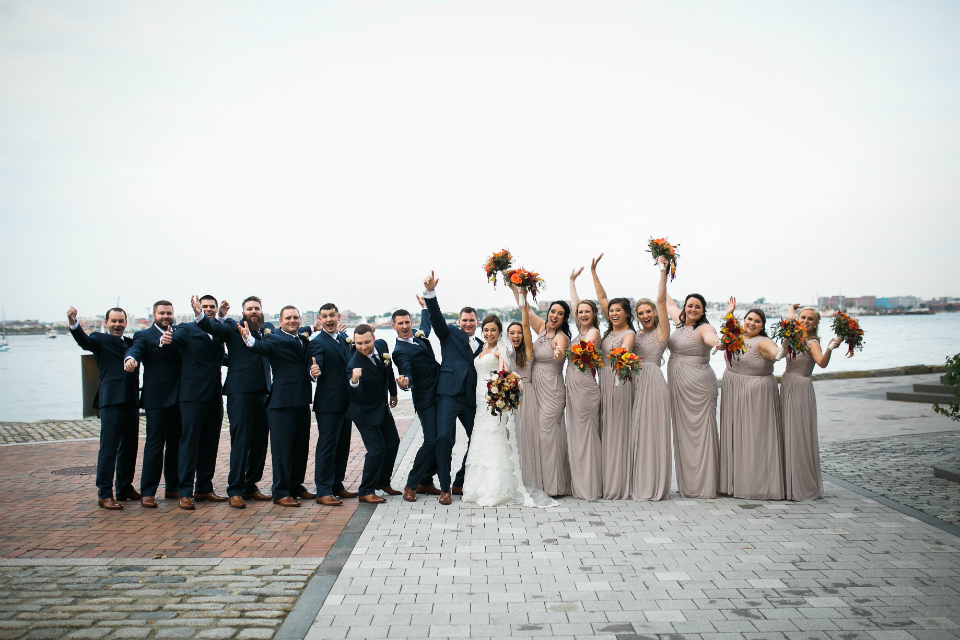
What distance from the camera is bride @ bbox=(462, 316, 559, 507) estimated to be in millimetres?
7602

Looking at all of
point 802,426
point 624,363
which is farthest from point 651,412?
point 802,426

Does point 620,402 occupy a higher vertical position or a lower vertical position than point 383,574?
higher

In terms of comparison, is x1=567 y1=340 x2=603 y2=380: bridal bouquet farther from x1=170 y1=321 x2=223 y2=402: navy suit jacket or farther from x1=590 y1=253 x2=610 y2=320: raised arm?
x1=170 y1=321 x2=223 y2=402: navy suit jacket

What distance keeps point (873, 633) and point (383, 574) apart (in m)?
3.33

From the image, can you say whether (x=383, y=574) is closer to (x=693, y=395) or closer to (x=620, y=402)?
(x=620, y=402)

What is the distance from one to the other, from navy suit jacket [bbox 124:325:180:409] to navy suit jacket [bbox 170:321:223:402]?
0.53 feet

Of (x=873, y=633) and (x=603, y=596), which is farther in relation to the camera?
(x=603, y=596)

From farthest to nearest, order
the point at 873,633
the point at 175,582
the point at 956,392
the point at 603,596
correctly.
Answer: the point at 956,392, the point at 175,582, the point at 603,596, the point at 873,633

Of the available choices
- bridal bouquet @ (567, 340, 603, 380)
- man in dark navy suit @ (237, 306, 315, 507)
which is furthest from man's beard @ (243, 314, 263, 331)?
bridal bouquet @ (567, 340, 603, 380)

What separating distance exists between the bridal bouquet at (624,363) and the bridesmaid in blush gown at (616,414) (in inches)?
5.9

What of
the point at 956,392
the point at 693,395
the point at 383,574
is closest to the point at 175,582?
the point at 383,574

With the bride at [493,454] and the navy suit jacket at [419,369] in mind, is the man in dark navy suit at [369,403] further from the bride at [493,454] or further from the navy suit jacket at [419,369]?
the bride at [493,454]

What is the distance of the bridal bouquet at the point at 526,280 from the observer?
8.11 meters

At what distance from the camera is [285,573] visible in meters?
5.36
